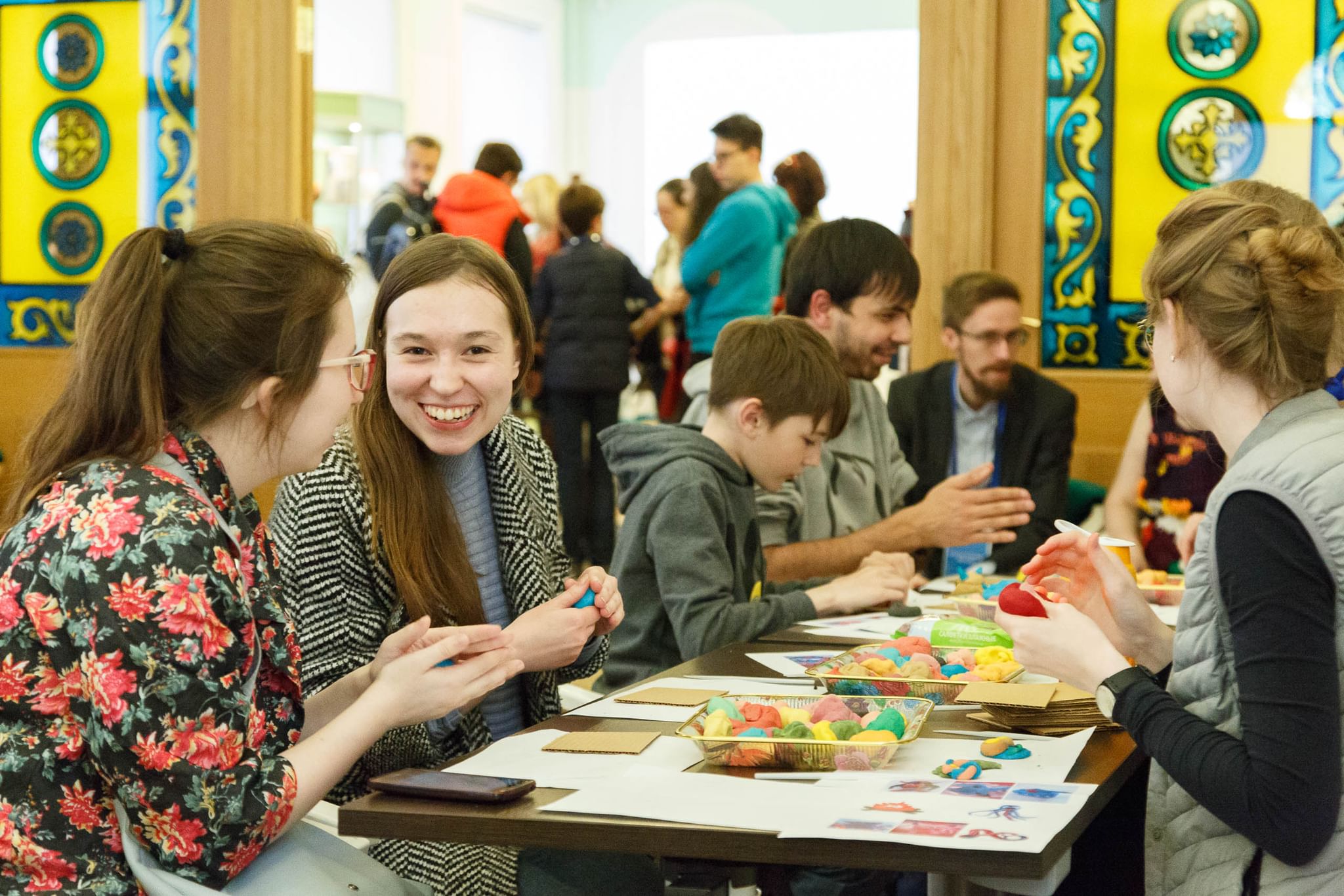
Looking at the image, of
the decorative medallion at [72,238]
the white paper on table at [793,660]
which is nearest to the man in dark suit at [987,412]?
the white paper on table at [793,660]

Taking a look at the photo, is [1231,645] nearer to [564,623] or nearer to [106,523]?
[564,623]

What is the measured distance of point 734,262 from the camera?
246 inches

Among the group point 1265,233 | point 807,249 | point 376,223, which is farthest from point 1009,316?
point 376,223

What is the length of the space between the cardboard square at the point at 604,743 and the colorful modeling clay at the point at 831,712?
20cm

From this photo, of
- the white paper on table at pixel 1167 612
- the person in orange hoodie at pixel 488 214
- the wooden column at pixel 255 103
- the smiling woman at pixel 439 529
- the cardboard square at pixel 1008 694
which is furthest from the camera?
the person in orange hoodie at pixel 488 214

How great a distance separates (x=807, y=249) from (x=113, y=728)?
2.66 metres

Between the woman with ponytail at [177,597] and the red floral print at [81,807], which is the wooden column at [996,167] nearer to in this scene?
the woman with ponytail at [177,597]

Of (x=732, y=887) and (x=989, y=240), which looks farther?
(x=989, y=240)

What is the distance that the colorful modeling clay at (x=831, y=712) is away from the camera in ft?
5.82

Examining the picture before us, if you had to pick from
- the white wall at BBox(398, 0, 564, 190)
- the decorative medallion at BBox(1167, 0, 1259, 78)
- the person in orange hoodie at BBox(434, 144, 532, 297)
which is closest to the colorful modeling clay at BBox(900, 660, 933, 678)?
the decorative medallion at BBox(1167, 0, 1259, 78)

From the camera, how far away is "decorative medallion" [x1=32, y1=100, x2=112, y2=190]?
6129mm

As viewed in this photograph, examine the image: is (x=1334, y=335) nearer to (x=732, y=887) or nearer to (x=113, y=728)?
(x=732, y=887)

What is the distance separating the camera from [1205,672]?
171 cm

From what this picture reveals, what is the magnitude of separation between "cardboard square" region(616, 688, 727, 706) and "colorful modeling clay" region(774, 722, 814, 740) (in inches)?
11.2
